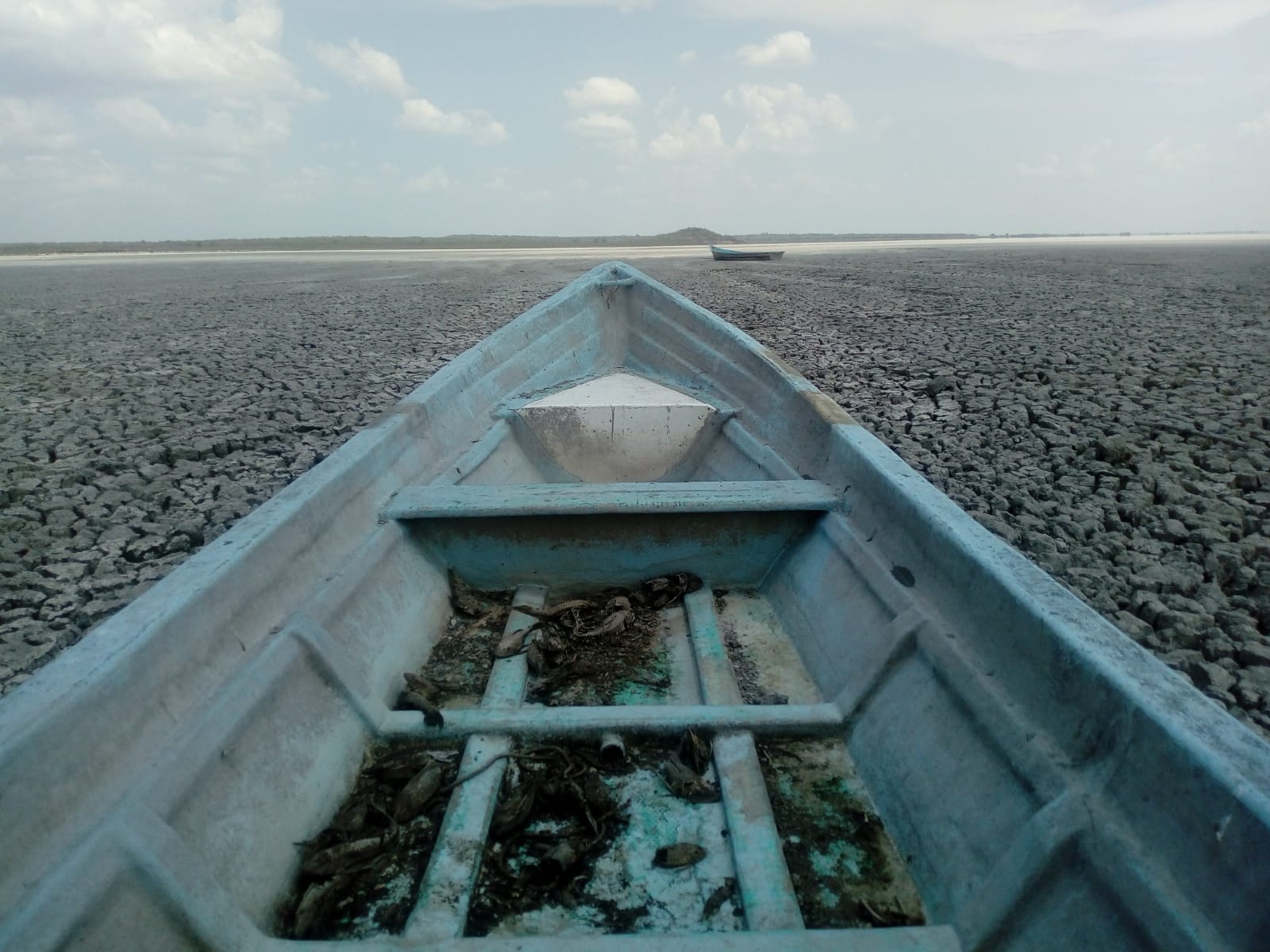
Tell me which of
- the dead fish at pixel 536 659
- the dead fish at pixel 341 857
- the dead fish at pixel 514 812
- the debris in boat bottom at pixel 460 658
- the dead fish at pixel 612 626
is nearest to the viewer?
the dead fish at pixel 341 857

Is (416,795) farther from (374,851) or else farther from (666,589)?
(666,589)

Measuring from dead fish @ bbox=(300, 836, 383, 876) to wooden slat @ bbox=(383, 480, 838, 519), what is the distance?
3.43 feet

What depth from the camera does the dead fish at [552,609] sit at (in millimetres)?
2209

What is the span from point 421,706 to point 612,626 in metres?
0.62

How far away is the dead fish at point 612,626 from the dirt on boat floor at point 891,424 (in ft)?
4.23

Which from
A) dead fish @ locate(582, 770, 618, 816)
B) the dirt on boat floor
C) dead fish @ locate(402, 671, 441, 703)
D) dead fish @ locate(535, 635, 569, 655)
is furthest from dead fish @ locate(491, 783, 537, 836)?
the dirt on boat floor

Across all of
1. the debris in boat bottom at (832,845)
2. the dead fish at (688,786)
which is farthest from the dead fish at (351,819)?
the debris in boat bottom at (832,845)

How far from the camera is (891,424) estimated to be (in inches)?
150

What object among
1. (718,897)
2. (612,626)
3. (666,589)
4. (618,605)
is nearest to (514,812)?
(718,897)

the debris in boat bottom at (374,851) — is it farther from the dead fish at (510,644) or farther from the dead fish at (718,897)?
the dead fish at (718,897)

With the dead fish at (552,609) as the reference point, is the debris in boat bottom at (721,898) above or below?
below

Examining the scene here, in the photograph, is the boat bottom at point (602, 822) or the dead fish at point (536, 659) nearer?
the boat bottom at point (602, 822)

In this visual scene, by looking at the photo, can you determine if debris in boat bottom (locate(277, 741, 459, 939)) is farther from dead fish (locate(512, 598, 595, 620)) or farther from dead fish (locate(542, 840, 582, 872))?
dead fish (locate(512, 598, 595, 620))

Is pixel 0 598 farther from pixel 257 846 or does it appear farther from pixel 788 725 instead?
pixel 788 725
